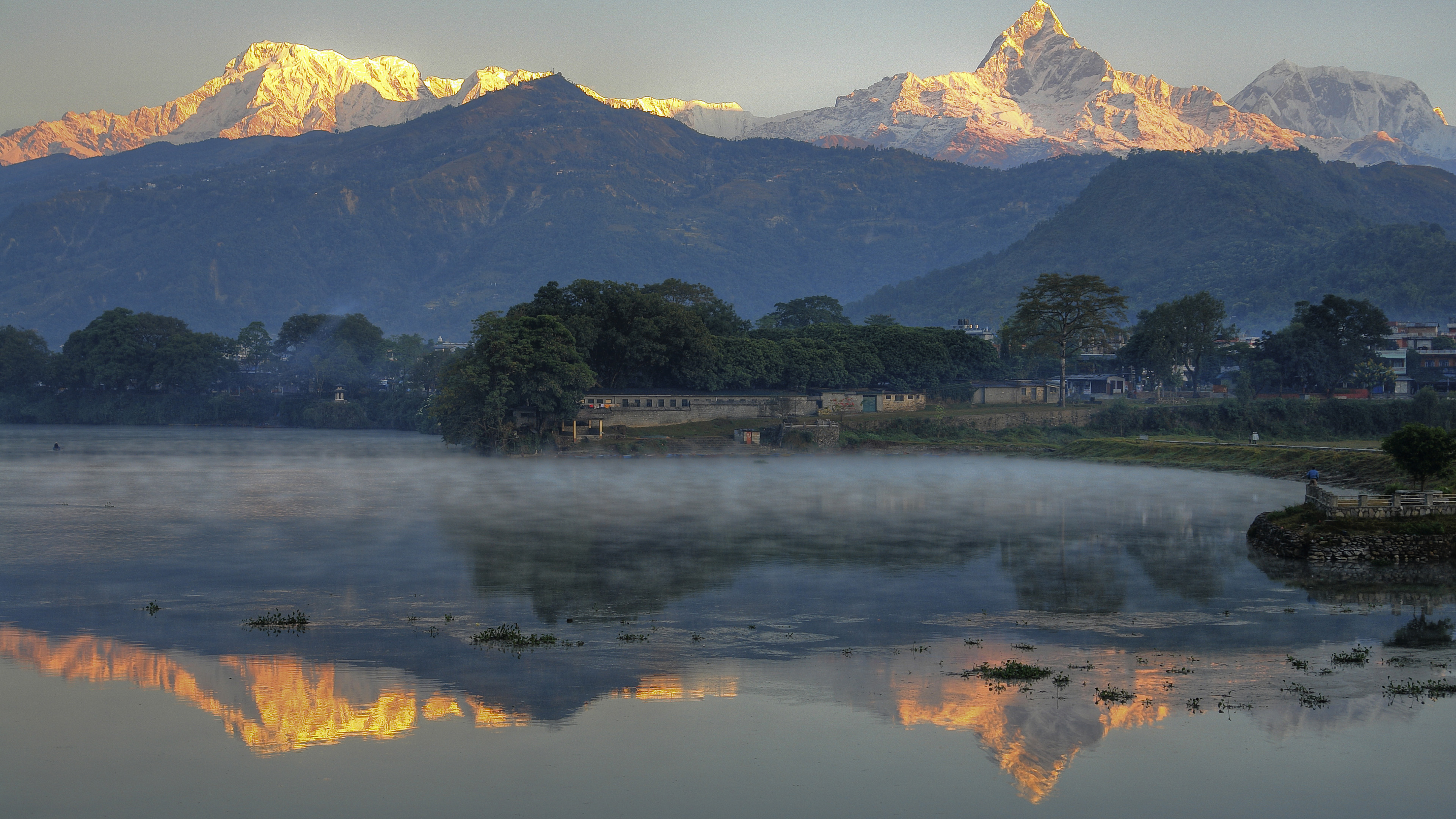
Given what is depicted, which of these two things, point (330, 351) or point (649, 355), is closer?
point (649, 355)

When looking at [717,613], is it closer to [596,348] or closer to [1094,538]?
[1094,538]

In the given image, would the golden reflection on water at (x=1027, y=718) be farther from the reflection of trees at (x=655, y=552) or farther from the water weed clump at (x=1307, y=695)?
the reflection of trees at (x=655, y=552)

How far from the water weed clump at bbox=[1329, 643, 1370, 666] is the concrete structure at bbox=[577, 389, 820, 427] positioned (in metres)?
76.8

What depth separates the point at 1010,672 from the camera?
2552 cm

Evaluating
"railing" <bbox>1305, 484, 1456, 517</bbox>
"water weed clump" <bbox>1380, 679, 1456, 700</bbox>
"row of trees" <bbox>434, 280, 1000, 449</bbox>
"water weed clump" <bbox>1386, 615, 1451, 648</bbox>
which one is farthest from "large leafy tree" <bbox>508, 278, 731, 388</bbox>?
"water weed clump" <bbox>1380, 679, 1456, 700</bbox>

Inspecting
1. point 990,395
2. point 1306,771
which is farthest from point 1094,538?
point 990,395

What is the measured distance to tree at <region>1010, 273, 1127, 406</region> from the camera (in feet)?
398

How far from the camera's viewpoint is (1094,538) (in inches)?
1941

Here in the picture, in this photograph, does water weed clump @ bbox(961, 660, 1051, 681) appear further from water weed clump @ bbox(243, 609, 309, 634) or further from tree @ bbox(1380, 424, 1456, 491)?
tree @ bbox(1380, 424, 1456, 491)

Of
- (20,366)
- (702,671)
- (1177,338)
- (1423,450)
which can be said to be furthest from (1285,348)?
(20,366)

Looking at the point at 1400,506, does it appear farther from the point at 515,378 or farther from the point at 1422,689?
the point at 515,378

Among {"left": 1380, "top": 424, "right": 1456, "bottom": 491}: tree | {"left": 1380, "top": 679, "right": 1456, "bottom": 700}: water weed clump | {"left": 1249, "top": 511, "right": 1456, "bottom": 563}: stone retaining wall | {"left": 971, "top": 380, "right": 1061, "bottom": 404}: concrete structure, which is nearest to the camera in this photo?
{"left": 1380, "top": 679, "right": 1456, "bottom": 700}: water weed clump

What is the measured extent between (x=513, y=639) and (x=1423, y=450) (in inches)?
1293

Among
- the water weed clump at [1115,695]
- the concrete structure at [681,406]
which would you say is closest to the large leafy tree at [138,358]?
the concrete structure at [681,406]
